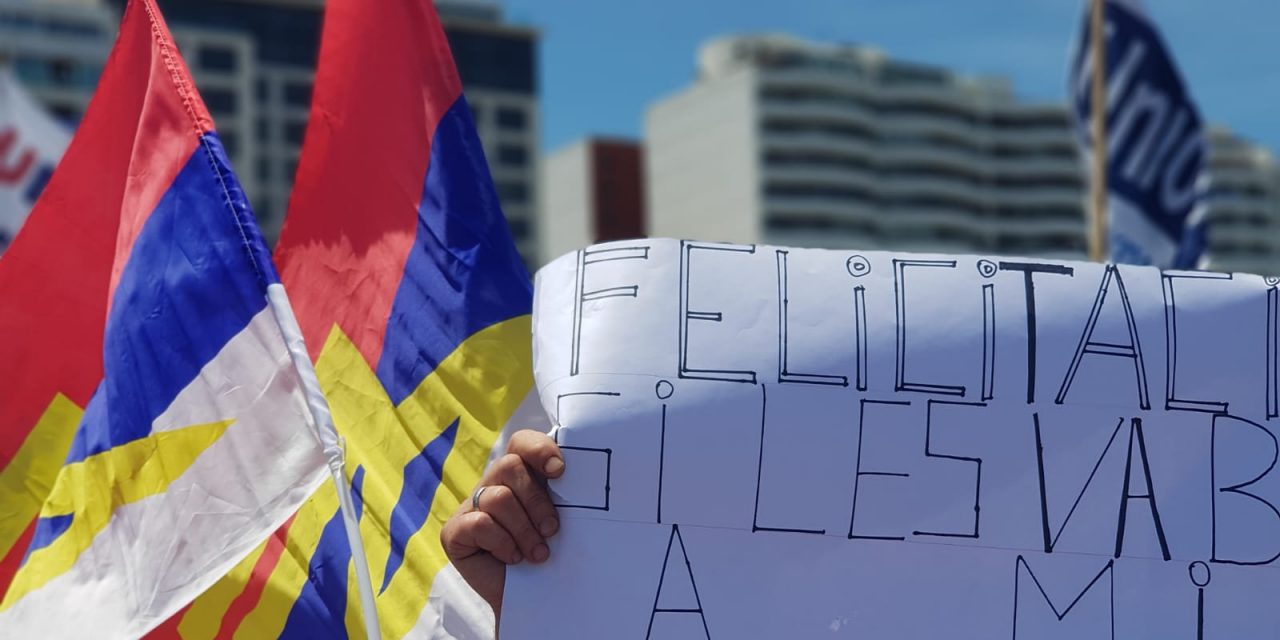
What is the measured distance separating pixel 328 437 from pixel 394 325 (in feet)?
1.50

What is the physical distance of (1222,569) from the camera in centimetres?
270

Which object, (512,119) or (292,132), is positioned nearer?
(292,132)

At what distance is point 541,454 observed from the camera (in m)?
2.59

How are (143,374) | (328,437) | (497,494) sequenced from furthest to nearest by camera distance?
(143,374) → (328,437) → (497,494)

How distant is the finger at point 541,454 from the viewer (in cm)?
258

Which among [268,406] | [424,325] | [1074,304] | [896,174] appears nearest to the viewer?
[1074,304]

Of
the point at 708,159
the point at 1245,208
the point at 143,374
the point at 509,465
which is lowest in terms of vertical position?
the point at 509,465

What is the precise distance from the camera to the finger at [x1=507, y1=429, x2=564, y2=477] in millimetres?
2584

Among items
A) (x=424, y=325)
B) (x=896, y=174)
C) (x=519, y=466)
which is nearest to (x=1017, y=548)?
(x=519, y=466)

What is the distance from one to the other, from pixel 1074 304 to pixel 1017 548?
1.30 ft

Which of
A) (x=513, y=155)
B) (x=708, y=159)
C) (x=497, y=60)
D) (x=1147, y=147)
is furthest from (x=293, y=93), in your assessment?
(x=1147, y=147)

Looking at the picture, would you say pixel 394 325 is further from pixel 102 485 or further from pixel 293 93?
pixel 293 93

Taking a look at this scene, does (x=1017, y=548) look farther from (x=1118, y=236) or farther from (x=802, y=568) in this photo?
(x=1118, y=236)

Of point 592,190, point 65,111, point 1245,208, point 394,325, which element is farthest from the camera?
point 1245,208
